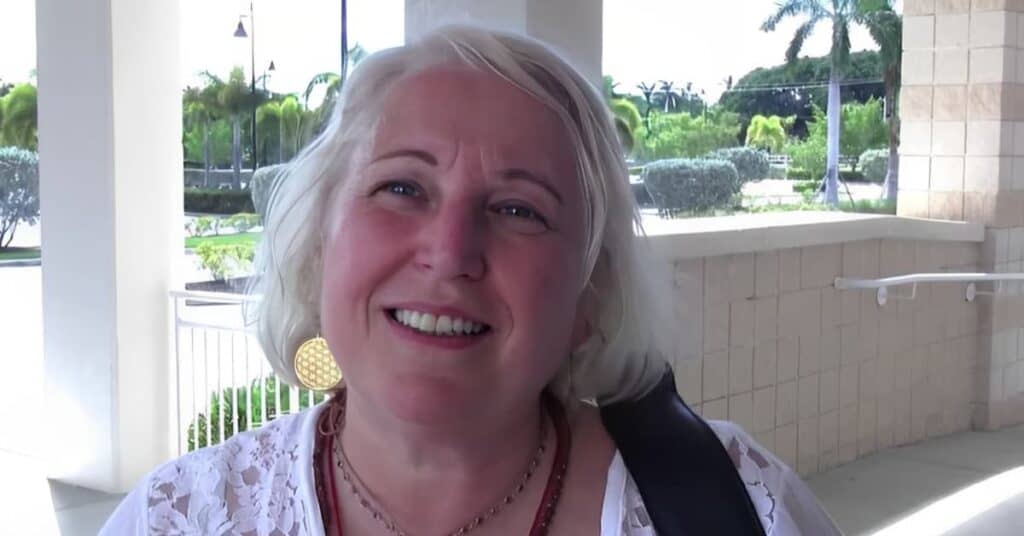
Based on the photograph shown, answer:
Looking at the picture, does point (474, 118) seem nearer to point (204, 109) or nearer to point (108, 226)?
point (108, 226)

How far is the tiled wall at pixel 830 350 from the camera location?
278cm

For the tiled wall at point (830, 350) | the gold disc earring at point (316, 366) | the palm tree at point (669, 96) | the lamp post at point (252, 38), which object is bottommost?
the tiled wall at point (830, 350)

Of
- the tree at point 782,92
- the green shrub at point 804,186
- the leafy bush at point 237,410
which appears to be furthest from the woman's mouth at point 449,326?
the leafy bush at point 237,410

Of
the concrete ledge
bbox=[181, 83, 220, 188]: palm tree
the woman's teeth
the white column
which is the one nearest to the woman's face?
the woman's teeth

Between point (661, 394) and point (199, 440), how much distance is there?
350 cm

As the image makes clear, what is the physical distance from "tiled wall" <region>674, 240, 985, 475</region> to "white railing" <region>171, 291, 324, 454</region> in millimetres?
1742

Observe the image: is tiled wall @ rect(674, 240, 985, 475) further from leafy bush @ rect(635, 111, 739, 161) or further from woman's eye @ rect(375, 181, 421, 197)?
woman's eye @ rect(375, 181, 421, 197)

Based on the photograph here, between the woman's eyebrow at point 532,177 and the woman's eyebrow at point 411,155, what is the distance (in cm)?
6

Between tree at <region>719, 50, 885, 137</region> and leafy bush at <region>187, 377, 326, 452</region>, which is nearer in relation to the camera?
tree at <region>719, 50, 885, 137</region>

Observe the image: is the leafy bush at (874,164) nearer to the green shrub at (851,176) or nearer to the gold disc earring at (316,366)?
the green shrub at (851,176)

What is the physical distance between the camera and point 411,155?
2.99ft

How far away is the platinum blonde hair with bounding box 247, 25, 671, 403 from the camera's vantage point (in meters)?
0.94

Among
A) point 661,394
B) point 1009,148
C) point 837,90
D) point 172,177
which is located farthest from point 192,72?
point 661,394

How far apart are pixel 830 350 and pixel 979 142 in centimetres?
70
